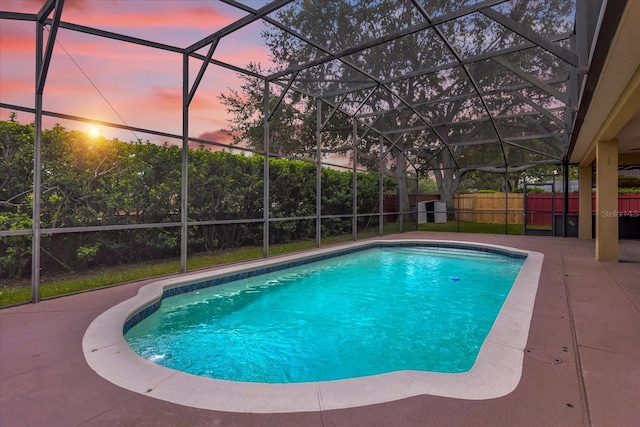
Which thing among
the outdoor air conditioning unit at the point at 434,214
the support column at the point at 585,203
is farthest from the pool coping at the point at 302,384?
the outdoor air conditioning unit at the point at 434,214

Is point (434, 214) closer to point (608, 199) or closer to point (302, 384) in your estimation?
point (608, 199)


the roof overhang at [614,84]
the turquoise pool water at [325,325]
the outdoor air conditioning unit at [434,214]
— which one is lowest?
the turquoise pool water at [325,325]

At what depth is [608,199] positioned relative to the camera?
659 cm

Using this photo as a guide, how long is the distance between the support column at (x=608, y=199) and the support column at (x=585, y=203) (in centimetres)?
485

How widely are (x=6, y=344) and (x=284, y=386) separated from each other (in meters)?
2.34

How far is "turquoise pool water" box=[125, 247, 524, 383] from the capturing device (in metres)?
3.18

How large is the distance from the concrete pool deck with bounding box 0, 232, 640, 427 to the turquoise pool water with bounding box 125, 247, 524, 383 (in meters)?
0.74

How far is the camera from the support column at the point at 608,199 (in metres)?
6.57

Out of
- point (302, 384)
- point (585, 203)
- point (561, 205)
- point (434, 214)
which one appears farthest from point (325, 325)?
point (434, 214)

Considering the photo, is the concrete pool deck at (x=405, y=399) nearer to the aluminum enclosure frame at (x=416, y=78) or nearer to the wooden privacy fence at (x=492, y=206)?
the aluminum enclosure frame at (x=416, y=78)

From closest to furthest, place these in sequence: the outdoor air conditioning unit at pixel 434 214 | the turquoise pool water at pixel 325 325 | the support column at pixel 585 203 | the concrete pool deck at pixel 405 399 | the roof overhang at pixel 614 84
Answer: the concrete pool deck at pixel 405 399
the roof overhang at pixel 614 84
the turquoise pool water at pixel 325 325
the support column at pixel 585 203
the outdoor air conditioning unit at pixel 434 214

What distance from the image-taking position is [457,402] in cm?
190

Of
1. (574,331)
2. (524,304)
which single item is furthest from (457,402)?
(524,304)

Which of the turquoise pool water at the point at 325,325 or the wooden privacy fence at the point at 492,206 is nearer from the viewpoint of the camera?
the turquoise pool water at the point at 325,325
